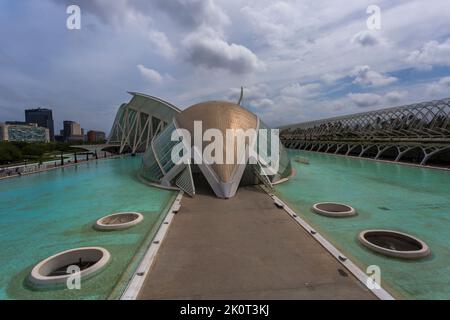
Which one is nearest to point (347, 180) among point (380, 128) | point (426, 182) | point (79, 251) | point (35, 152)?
point (426, 182)

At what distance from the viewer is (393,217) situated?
36.7 ft

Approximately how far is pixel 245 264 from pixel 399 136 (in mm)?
45955

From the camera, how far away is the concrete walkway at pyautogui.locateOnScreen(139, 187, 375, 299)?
5.57m

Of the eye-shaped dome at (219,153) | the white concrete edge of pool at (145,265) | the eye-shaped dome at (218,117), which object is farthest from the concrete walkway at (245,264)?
the eye-shaped dome at (218,117)

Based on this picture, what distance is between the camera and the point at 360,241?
328 inches

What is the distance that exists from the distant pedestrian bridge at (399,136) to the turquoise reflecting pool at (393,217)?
13177mm

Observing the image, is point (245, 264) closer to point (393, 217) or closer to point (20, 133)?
point (393, 217)

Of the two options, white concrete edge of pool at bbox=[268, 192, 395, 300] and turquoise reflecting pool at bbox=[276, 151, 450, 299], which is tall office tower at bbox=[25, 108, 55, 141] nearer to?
turquoise reflecting pool at bbox=[276, 151, 450, 299]

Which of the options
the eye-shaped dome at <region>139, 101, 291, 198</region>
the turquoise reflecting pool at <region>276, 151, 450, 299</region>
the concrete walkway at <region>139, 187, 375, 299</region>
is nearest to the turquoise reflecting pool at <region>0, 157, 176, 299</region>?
the concrete walkway at <region>139, 187, 375, 299</region>

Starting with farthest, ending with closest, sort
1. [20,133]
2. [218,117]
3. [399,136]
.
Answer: [20,133]
[399,136]
[218,117]

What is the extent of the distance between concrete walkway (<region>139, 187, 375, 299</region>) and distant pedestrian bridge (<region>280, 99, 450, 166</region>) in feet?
104

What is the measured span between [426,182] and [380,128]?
35.2m

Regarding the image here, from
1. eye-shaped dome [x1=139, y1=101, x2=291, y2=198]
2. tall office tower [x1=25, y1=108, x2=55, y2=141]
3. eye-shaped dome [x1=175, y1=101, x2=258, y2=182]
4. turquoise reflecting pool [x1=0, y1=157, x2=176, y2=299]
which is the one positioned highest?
tall office tower [x1=25, y1=108, x2=55, y2=141]

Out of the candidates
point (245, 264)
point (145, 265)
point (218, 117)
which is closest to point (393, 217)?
point (245, 264)
